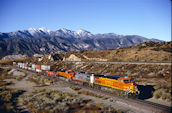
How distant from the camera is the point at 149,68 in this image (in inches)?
1686

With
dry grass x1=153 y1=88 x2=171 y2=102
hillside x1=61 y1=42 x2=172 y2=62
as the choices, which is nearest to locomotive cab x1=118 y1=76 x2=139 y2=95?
dry grass x1=153 y1=88 x2=171 y2=102

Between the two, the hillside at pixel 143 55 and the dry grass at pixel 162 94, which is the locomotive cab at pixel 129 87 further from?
the hillside at pixel 143 55

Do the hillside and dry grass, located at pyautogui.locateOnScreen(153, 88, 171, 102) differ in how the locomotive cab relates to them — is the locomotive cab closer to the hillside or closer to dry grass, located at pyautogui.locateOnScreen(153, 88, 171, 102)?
dry grass, located at pyautogui.locateOnScreen(153, 88, 171, 102)

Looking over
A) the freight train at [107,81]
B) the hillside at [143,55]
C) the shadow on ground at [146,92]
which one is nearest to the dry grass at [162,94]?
the shadow on ground at [146,92]

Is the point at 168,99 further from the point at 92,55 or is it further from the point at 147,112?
the point at 92,55

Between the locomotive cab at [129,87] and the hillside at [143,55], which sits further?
the hillside at [143,55]

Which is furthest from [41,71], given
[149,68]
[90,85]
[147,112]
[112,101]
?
[147,112]

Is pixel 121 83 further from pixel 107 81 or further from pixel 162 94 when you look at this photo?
pixel 162 94

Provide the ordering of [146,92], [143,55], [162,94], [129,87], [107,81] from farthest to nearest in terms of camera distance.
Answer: [143,55]
[107,81]
[146,92]
[162,94]
[129,87]

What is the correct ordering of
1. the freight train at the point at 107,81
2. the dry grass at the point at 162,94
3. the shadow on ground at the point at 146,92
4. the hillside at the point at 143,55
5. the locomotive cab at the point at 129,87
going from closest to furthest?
the locomotive cab at the point at 129,87, the freight train at the point at 107,81, the dry grass at the point at 162,94, the shadow on ground at the point at 146,92, the hillside at the point at 143,55

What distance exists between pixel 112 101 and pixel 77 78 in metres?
17.6

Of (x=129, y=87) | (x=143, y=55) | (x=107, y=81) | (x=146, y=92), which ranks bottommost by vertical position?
(x=146, y=92)

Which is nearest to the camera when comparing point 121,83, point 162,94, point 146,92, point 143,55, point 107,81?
point 162,94

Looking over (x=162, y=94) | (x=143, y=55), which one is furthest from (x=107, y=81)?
(x=143, y=55)
